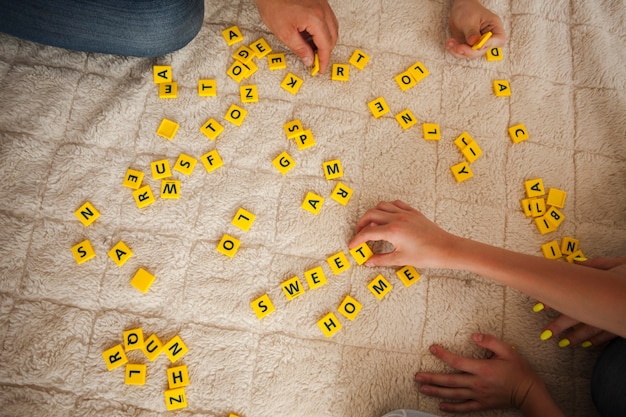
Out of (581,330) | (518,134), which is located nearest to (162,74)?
(518,134)

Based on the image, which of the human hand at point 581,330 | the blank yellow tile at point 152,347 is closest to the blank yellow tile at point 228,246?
the blank yellow tile at point 152,347

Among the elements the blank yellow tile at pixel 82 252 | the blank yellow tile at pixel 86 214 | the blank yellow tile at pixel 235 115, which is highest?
the blank yellow tile at pixel 235 115

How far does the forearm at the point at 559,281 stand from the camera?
0.85 metres

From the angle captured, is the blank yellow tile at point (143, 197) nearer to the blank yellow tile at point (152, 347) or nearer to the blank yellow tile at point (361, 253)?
the blank yellow tile at point (152, 347)

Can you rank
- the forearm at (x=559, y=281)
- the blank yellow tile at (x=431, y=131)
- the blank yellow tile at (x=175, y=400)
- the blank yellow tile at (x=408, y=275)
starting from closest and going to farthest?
the forearm at (x=559, y=281) < the blank yellow tile at (x=175, y=400) < the blank yellow tile at (x=408, y=275) < the blank yellow tile at (x=431, y=131)

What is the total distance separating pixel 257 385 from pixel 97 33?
90 centimetres

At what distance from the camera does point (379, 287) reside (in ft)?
3.55

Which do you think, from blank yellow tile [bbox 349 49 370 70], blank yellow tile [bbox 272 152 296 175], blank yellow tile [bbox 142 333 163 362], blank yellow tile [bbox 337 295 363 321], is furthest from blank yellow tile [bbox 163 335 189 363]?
blank yellow tile [bbox 349 49 370 70]

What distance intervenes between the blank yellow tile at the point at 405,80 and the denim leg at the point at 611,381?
0.77 meters

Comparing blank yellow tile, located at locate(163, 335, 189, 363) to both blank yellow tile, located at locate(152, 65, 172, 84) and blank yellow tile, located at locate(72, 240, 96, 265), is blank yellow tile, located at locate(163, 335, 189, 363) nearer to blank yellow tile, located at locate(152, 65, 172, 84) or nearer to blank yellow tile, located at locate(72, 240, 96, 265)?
blank yellow tile, located at locate(72, 240, 96, 265)

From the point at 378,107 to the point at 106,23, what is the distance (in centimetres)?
69

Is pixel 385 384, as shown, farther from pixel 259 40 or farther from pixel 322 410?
pixel 259 40

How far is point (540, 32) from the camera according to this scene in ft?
4.30

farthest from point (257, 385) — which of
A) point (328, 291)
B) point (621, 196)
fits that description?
point (621, 196)
